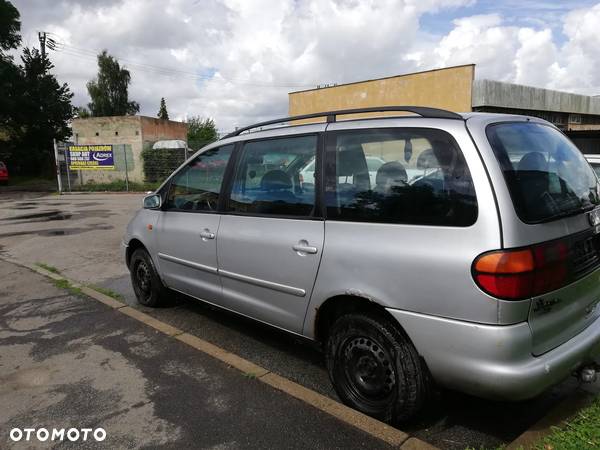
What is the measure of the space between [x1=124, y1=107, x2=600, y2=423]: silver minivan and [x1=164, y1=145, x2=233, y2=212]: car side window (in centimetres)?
49

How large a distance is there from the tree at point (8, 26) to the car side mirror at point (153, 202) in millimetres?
31364

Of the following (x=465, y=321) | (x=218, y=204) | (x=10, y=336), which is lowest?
(x=10, y=336)

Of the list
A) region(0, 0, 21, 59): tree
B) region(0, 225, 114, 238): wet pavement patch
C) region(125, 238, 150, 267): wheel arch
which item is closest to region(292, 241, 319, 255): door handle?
region(125, 238, 150, 267): wheel arch

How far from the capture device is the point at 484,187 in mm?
2268

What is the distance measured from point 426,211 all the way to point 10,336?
4000 millimetres

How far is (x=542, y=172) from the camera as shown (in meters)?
2.56

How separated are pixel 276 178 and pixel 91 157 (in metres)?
23.1

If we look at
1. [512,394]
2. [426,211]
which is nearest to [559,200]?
[426,211]

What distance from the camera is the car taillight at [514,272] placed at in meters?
2.16

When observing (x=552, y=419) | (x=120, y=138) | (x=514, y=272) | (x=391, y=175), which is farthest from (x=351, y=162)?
(x=120, y=138)

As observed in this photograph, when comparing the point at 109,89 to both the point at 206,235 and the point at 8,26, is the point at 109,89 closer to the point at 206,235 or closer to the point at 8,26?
the point at 8,26

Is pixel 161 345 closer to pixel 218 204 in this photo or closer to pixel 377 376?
pixel 218 204

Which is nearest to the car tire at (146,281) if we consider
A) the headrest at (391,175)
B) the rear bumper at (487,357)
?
the headrest at (391,175)

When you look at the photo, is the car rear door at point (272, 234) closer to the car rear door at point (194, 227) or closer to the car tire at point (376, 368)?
the car rear door at point (194, 227)
